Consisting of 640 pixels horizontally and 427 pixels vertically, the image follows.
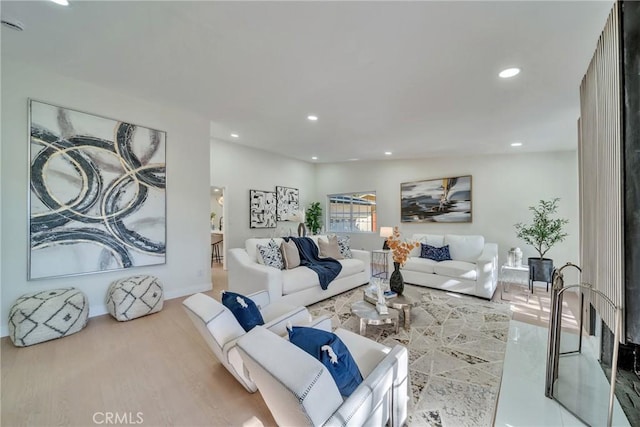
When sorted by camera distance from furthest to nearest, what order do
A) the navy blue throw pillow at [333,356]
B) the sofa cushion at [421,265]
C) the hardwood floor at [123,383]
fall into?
the sofa cushion at [421,265]
the hardwood floor at [123,383]
the navy blue throw pillow at [333,356]

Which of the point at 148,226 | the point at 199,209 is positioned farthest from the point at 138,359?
the point at 199,209

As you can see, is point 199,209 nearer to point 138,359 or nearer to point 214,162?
point 214,162

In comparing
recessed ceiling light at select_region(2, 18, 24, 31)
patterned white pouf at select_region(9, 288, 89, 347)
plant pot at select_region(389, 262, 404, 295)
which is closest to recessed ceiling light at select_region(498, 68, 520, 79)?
plant pot at select_region(389, 262, 404, 295)

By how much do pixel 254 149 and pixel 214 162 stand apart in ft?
3.40

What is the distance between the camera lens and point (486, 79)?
248cm

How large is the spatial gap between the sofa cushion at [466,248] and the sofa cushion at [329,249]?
205 centimetres

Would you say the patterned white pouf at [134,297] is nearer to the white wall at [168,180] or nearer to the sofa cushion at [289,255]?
the white wall at [168,180]

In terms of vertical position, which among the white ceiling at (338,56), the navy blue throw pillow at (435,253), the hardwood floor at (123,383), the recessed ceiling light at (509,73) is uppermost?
the white ceiling at (338,56)

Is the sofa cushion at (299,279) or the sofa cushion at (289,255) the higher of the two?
the sofa cushion at (289,255)

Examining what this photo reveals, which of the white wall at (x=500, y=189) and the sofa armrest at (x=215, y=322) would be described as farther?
the white wall at (x=500, y=189)

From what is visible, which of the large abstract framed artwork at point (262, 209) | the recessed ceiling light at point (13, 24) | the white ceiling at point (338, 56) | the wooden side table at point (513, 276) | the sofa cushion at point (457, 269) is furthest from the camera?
the large abstract framed artwork at point (262, 209)

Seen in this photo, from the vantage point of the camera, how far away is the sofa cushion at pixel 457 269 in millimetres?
3877

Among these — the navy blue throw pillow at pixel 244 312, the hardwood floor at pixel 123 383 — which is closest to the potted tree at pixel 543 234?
the navy blue throw pillow at pixel 244 312

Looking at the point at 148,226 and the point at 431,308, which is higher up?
the point at 148,226
